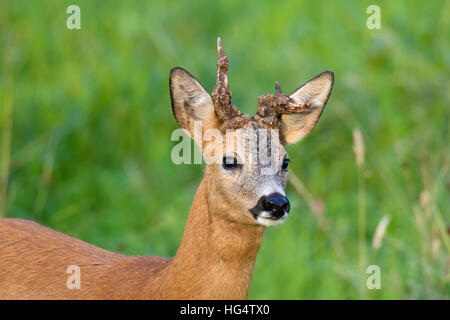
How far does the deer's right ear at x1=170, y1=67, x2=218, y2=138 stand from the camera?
446 centimetres

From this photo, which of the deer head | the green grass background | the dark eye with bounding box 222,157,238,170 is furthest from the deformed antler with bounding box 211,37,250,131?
the green grass background

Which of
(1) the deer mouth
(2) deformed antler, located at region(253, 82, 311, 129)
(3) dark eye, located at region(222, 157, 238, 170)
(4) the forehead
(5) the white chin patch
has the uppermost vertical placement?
(2) deformed antler, located at region(253, 82, 311, 129)

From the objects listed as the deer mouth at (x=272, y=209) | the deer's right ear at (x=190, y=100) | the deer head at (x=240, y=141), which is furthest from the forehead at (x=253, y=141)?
the deer mouth at (x=272, y=209)

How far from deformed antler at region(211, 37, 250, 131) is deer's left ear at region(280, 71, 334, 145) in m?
0.33

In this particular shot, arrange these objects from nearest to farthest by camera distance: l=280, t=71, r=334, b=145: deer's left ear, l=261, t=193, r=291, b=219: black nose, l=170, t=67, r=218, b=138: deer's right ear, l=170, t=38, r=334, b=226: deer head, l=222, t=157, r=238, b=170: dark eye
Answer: l=261, t=193, r=291, b=219: black nose → l=170, t=38, r=334, b=226: deer head → l=222, t=157, r=238, b=170: dark eye → l=170, t=67, r=218, b=138: deer's right ear → l=280, t=71, r=334, b=145: deer's left ear

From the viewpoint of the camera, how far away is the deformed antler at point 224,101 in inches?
169

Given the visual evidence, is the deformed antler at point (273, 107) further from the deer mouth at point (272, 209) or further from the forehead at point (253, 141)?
the deer mouth at point (272, 209)

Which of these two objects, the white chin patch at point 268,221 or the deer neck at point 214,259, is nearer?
the white chin patch at point 268,221

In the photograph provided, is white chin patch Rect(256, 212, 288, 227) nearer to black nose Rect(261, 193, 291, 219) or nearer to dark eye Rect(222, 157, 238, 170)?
black nose Rect(261, 193, 291, 219)

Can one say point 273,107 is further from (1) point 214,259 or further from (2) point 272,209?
(1) point 214,259

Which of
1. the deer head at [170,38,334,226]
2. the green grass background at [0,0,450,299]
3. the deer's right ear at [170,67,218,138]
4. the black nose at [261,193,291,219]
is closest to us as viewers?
the black nose at [261,193,291,219]

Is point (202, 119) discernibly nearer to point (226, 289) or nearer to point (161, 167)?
point (226, 289)

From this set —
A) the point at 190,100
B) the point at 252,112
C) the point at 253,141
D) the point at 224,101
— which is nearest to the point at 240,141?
the point at 253,141

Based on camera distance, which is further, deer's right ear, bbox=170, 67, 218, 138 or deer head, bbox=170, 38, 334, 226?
deer's right ear, bbox=170, 67, 218, 138
